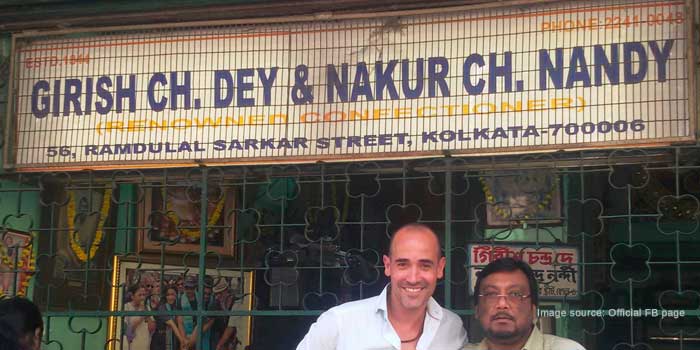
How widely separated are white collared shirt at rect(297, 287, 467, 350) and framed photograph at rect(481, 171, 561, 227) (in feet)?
3.31

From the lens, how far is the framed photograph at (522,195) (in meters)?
5.19

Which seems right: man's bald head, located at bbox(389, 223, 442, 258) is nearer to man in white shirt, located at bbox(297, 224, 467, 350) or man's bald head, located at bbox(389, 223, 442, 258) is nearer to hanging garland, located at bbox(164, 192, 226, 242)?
man in white shirt, located at bbox(297, 224, 467, 350)

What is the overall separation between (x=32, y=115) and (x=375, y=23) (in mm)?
1914

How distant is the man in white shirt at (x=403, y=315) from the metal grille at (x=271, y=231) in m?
0.82

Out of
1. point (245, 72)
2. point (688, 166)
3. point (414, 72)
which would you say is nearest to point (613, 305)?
point (688, 166)

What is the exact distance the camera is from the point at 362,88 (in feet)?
16.2

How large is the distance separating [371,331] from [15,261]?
214cm

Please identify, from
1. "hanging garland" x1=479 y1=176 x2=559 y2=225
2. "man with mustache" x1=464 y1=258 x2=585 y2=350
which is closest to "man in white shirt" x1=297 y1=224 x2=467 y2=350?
"man with mustache" x1=464 y1=258 x2=585 y2=350

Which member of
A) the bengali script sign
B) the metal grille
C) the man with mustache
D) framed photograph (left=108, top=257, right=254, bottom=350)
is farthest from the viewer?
framed photograph (left=108, top=257, right=254, bottom=350)

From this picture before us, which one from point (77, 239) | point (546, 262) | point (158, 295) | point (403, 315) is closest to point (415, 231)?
point (403, 315)

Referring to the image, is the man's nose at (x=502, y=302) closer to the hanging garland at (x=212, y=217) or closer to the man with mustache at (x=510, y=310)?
the man with mustache at (x=510, y=310)

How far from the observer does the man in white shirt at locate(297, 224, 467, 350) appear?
422 cm

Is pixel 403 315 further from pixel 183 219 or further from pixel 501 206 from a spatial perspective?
pixel 183 219

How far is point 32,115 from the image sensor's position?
211 inches
